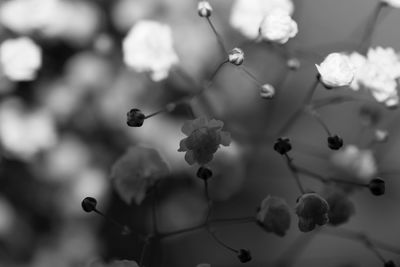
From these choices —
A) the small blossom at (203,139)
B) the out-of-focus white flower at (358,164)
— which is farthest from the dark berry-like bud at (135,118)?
the out-of-focus white flower at (358,164)

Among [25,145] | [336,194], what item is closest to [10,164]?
[25,145]

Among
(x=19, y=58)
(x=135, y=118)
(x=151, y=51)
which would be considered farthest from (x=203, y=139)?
(x=19, y=58)

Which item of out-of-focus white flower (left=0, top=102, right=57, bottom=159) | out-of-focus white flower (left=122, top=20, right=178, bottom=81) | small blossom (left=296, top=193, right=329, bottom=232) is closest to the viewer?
small blossom (left=296, top=193, right=329, bottom=232)

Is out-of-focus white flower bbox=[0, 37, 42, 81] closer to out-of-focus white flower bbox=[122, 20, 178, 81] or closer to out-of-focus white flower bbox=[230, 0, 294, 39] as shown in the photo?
out-of-focus white flower bbox=[122, 20, 178, 81]

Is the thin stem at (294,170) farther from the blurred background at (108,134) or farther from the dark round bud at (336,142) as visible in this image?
the blurred background at (108,134)

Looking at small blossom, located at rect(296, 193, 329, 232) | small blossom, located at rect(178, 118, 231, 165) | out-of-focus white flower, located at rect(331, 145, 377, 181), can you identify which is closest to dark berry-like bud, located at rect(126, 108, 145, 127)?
small blossom, located at rect(178, 118, 231, 165)

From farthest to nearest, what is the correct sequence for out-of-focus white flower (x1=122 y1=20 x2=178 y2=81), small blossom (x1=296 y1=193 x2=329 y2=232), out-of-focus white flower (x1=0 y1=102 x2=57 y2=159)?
out-of-focus white flower (x1=0 y1=102 x2=57 y2=159)
out-of-focus white flower (x1=122 y1=20 x2=178 y2=81)
small blossom (x1=296 y1=193 x2=329 y2=232)

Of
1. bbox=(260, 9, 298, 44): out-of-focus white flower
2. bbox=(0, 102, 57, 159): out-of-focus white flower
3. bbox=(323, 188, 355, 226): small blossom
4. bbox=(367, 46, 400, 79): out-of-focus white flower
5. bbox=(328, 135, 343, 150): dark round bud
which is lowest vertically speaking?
bbox=(323, 188, 355, 226): small blossom
